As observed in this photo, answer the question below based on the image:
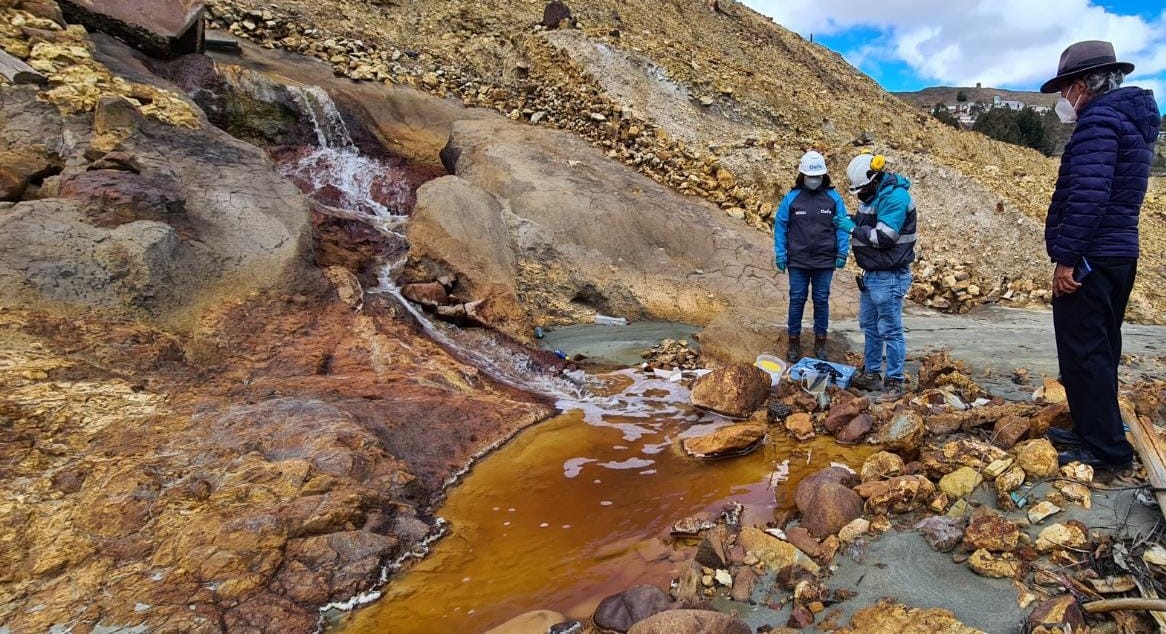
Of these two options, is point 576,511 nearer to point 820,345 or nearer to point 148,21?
point 820,345

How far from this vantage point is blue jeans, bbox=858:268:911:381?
4.65 metres

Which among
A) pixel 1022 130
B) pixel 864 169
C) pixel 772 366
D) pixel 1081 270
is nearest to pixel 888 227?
pixel 864 169

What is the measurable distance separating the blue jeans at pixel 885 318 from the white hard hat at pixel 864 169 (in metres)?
0.65

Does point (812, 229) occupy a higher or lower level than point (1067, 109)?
lower

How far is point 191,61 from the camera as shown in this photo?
9602 millimetres

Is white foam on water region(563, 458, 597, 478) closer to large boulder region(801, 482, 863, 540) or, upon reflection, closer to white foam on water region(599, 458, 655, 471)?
white foam on water region(599, 458, 655, 471)

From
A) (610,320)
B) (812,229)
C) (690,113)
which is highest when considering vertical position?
(690,113)

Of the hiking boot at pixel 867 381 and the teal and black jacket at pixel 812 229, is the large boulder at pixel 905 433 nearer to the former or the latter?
the hiking boot at pixel 867 381

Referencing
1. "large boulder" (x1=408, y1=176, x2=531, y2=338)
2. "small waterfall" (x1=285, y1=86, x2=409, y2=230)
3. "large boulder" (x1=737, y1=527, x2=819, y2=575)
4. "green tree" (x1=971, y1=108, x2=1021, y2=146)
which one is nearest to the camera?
"large boulder" (x1=737, y1=527, x2=819, y2=575)

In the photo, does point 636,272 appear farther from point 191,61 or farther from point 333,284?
point 191,61

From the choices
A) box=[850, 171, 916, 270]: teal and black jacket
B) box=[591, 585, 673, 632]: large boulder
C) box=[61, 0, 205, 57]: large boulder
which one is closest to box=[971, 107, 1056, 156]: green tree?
box=[850, 171, 916, 270]: teal and black jacket

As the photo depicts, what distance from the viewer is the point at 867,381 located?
494cm

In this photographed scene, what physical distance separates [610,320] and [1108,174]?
17.8 ft

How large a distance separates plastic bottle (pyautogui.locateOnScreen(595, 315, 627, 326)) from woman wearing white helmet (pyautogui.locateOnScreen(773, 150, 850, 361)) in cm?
243
